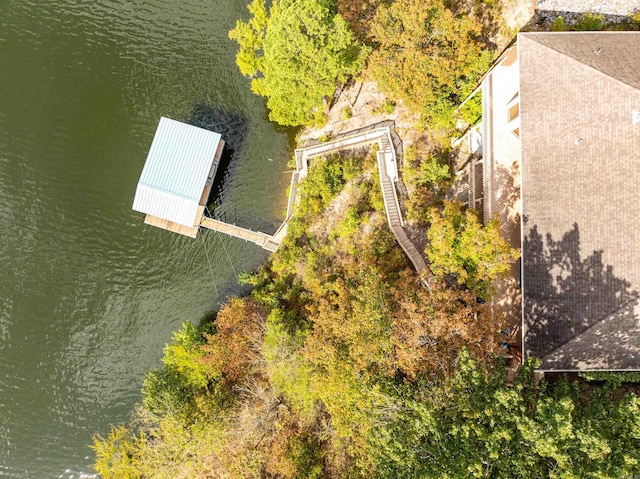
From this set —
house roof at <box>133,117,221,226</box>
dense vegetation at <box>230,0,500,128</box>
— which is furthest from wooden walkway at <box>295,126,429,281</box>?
house roof at <box>133,117,221,226</box>

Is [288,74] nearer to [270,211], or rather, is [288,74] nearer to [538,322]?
[270,211]

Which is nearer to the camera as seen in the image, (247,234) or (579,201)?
(579,201)

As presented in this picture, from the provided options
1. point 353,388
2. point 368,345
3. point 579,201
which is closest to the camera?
point 579,201

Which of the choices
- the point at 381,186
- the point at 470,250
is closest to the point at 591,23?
the point at 381,186

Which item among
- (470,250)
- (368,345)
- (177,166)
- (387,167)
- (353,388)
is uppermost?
(387,167)

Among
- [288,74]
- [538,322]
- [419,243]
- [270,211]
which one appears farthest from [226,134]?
[538,322]

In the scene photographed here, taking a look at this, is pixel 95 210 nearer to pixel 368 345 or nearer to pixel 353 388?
Answer: pixel 368 345
